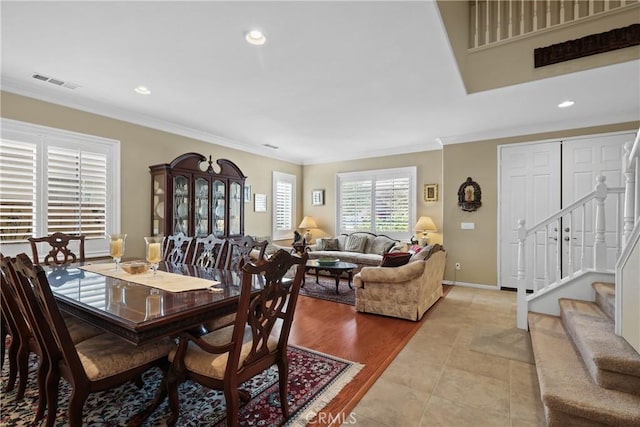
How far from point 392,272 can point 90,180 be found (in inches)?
154

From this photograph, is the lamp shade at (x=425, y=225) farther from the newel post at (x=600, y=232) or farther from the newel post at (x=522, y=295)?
the newel post at (x=600, y=232)

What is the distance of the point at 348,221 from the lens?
22.4 feet

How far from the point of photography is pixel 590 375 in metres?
1.81

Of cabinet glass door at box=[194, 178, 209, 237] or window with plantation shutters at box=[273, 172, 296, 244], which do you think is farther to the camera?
window with plantation shutters at box=[273, 172, 296, 244]

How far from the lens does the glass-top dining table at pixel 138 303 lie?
4.43 feet

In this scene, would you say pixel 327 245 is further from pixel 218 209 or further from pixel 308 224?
pixel 218 209

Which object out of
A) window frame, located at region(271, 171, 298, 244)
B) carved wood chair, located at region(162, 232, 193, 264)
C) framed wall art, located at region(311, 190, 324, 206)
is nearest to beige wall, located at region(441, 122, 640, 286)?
framed wall art, located at region(311, 190, 324, 206)

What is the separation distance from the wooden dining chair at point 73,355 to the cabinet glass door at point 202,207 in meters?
2.97

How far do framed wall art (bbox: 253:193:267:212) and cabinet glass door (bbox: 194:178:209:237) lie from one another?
1.44 m

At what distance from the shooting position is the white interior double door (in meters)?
4.18

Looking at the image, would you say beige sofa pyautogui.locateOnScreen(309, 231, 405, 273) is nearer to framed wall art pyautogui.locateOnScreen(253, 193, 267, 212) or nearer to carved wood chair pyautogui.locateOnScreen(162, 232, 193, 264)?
framed wall art pyautogui.locateOnScreen(253, 193, 267, 212)

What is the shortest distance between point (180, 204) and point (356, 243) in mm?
3398

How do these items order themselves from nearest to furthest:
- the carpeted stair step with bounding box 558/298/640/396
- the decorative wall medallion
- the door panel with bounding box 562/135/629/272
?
the carpeted stair step with bounding box 558/298/640/396
the door panel with bounding box 562/135/629/272
the decorative wall medallion

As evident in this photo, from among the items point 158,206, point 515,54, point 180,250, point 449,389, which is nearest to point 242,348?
point 449,389
